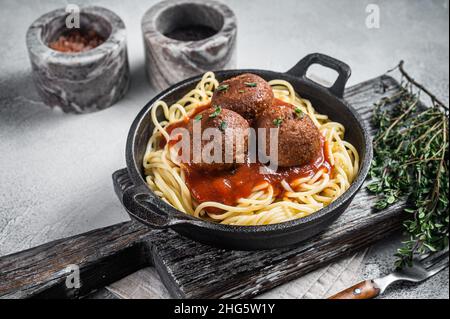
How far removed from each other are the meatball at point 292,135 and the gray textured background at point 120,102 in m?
0.85

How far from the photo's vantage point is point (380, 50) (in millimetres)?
5324

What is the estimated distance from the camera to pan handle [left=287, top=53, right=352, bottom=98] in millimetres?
3623

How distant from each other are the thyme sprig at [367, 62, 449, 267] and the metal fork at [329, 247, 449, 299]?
0.18 feet

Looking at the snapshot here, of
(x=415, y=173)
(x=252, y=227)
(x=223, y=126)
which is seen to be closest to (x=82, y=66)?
(x=223, y=126)

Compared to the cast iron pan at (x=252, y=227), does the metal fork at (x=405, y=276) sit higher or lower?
lower

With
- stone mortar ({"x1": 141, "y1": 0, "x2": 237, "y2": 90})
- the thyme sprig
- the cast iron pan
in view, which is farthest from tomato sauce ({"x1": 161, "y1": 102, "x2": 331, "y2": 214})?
stone mortar ({"x1": 141, "y1": 0, "x2": 237, "y2": 90})

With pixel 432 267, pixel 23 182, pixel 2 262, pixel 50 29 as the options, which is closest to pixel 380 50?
pixel 432 267

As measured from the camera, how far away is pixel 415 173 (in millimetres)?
3613

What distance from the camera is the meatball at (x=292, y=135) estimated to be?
3.12 metres

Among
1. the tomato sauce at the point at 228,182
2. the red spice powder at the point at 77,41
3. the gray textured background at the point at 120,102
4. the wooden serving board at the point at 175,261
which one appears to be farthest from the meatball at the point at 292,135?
the red spice powder at the point at 77,41

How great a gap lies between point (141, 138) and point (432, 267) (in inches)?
70.8

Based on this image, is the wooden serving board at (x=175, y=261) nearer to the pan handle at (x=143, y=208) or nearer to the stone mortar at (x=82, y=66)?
the pan handle at (x=143, y=208)

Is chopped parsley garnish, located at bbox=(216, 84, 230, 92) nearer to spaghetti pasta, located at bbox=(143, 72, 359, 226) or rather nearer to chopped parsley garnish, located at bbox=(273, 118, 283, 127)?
spaghetti pasta, located at bbox=(143, 72, 359, 226)
